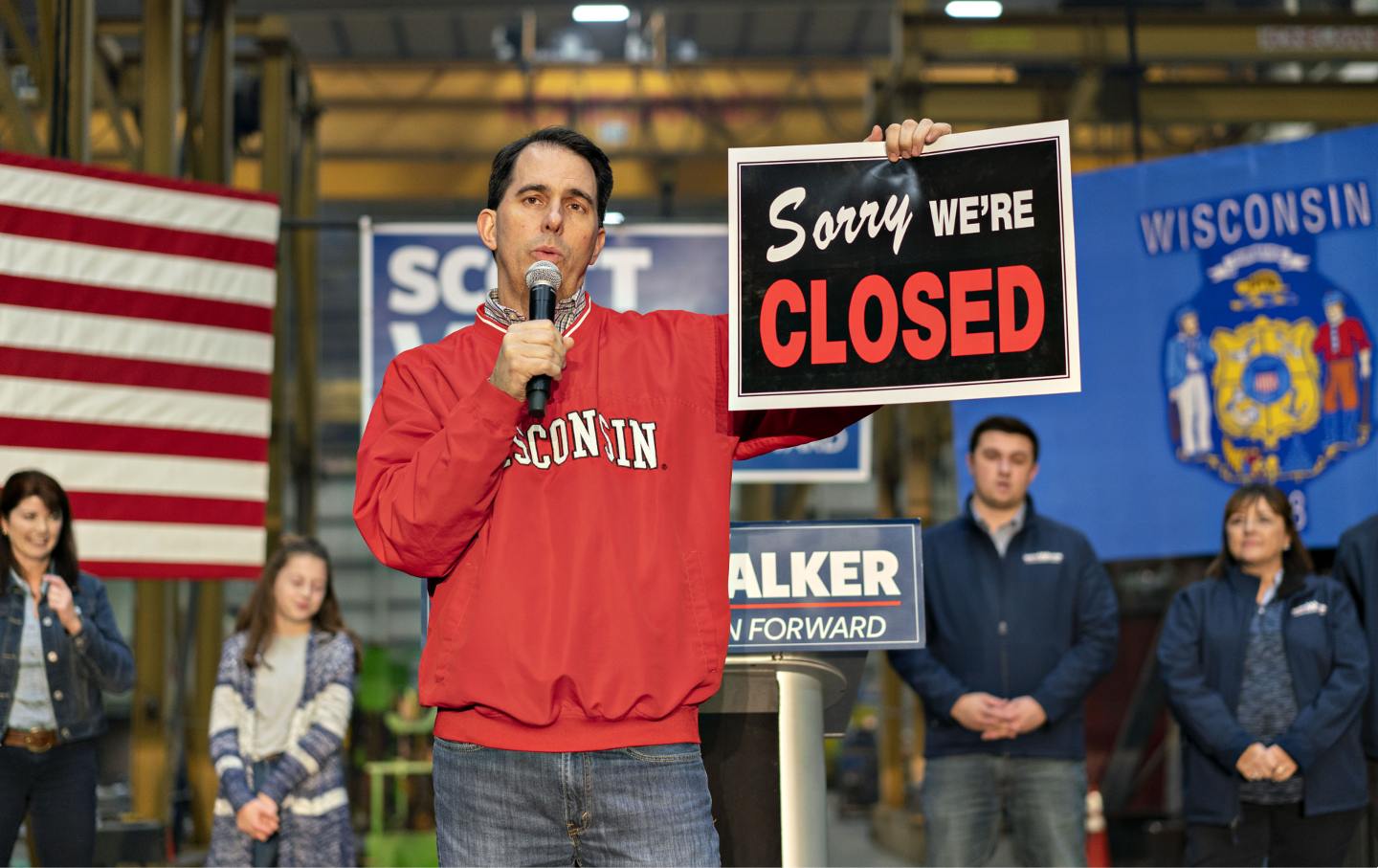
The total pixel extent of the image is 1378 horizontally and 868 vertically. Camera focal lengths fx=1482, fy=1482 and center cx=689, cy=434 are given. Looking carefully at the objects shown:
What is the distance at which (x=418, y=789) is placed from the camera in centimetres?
1191

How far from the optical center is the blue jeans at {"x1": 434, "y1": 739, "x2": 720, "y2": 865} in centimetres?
193

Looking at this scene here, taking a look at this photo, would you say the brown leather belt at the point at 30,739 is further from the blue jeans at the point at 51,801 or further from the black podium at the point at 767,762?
the black podium at the point at 767,762

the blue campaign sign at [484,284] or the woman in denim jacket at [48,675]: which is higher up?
the blue campaign sign at [484,284]

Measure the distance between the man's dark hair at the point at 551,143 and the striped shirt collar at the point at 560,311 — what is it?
0.13 metres

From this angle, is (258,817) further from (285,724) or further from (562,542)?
(562,542)

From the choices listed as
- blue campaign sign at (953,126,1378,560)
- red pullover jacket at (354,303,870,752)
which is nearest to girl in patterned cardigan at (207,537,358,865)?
blue campaign sign at (953,126,1378,560)

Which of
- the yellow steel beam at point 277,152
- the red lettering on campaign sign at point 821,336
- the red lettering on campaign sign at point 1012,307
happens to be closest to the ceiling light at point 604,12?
the yellow steel beam at point 277,152

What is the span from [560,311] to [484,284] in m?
4.85

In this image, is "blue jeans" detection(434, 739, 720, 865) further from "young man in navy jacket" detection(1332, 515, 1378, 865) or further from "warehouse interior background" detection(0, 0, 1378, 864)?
"warehouse interior background" detection(0, 0, 1378, 864)

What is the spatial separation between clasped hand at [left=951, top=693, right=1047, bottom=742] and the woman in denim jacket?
2.54 metres

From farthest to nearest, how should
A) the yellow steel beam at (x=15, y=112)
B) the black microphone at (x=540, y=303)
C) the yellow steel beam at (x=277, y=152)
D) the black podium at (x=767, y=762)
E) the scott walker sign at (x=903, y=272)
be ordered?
the yellow steel beam at (x=277, y=152)
the yellow steel beam at (x=15, y=112)
the black podium at (x=767, y=762)
the scott walker sign at (x=903, y=272)
the black microphone at (x=540, y=303)

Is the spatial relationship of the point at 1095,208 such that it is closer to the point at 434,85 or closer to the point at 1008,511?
the point at 1008,511

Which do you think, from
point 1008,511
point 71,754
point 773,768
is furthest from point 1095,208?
point 71,754

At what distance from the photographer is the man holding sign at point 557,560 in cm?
193
